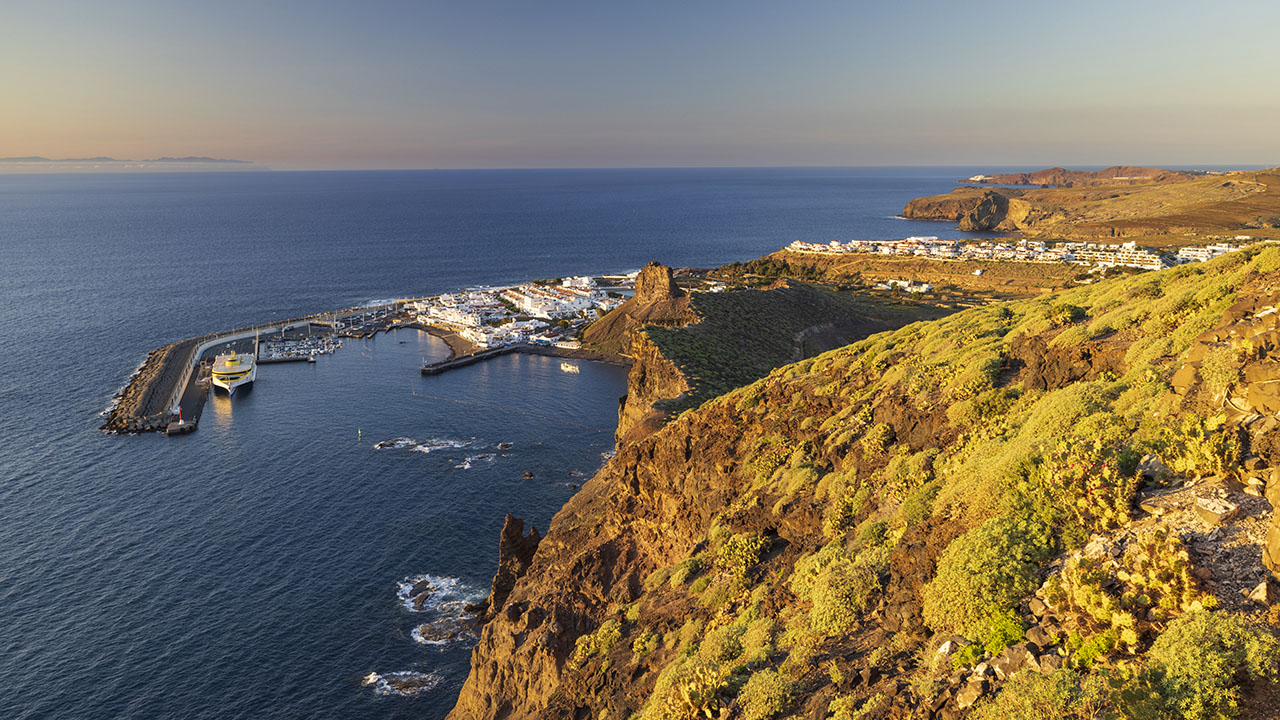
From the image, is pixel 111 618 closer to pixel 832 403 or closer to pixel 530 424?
pixel 530 424

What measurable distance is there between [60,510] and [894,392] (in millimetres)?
74294

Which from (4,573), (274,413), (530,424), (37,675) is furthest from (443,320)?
(37,675)

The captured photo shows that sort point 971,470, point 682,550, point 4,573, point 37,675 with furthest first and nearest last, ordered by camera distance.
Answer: point 4,573, point 37,675, point 682,550, point 971,470

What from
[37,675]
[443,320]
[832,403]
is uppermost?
[832,403]

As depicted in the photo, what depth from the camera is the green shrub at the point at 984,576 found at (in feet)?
40.7

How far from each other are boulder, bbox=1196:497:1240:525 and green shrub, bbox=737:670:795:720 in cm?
797

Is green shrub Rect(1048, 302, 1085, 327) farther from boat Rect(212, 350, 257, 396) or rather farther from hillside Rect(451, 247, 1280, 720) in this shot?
boat Rect(212, 350, 257, 396)

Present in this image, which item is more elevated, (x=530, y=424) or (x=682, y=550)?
(x=682, y=550)

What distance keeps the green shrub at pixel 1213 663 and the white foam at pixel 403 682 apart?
140 ft

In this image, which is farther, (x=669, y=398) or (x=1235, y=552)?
(x=669, y=398)

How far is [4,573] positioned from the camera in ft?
174

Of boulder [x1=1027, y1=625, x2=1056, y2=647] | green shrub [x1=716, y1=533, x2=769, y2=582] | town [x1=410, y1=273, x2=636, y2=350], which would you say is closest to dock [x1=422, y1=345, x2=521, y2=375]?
town [x1=410, y1=273, x2=636, y2=350]

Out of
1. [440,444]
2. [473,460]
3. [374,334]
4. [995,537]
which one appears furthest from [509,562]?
[374,334]

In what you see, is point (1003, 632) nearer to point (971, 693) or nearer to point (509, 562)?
point (971, 693)
